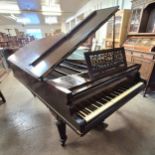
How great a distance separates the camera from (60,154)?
149 cm

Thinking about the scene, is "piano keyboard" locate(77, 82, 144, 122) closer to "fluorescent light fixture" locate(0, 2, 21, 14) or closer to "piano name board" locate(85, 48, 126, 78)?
"piano name board" locate(85, 48, 126, 78)

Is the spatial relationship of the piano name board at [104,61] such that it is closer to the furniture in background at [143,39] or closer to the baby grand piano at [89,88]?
the baby grand piano at [89,88]

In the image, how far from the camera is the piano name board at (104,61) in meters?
1.25

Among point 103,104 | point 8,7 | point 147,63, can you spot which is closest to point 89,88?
point 103,104

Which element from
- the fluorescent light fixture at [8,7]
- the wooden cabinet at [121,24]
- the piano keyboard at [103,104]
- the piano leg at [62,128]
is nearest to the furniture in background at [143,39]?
the wooden cabinet at [121,24]

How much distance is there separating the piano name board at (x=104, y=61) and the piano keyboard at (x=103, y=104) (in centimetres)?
28

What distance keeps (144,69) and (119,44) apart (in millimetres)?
1159

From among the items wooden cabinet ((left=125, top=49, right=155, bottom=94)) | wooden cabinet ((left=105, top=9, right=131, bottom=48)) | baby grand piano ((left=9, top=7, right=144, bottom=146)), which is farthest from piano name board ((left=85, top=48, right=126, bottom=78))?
wooden cabinet ((left=105, top=9, right=131, bottom=48))

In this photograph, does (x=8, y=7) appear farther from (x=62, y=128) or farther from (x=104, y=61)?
(x=62, y=128)

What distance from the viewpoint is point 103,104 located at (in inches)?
49.6

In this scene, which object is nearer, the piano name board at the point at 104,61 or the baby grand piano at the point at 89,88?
the baby grand piano at the point at 89,88

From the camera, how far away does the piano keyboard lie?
3.63 ft

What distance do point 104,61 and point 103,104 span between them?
0.48 meters

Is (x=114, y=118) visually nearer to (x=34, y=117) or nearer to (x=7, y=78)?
(x=34, y=117)
